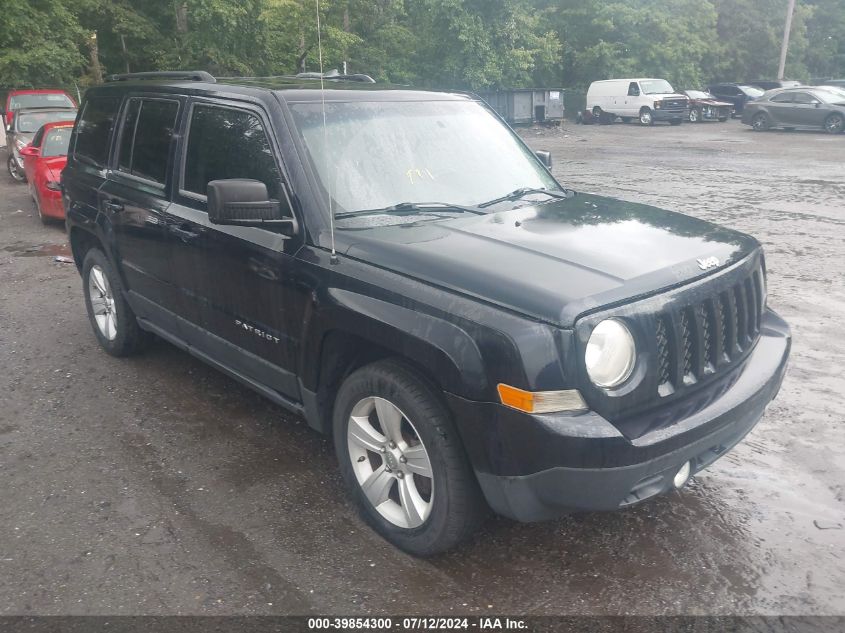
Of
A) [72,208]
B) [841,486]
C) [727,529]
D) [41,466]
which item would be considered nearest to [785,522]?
[727,529]

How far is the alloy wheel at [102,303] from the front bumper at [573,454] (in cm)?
372

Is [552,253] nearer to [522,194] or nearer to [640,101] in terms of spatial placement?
[522,194]

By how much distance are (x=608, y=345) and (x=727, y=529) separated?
1.32 m

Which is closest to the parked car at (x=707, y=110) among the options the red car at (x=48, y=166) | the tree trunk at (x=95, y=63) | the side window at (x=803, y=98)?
the side window at (x=803, y=98)

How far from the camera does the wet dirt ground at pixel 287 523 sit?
312 centimetres

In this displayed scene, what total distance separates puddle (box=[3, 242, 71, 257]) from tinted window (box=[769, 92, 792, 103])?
2688cm

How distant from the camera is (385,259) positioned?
10.9 feet

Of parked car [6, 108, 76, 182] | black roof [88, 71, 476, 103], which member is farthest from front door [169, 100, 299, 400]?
parked car [6, 108, 76, 182]

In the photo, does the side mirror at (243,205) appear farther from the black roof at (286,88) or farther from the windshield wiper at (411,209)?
the black roof at (286,88)

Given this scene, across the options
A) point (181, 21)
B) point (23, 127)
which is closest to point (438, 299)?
point (23, 127)

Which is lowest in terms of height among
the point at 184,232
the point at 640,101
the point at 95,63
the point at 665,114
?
the point at 665,114

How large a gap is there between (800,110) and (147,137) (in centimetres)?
2870

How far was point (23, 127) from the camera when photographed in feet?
54.6

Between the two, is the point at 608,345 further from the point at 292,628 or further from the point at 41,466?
the point at 41,466
